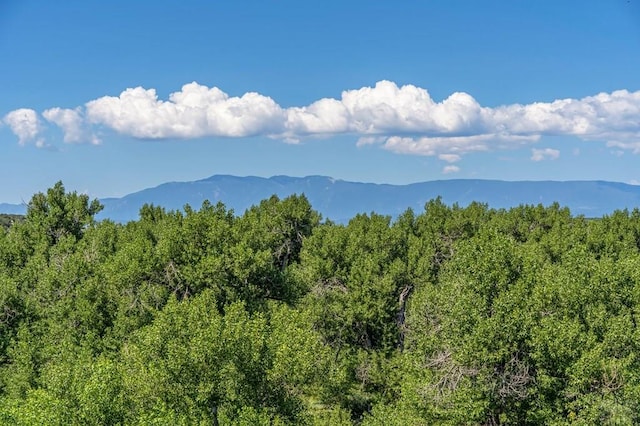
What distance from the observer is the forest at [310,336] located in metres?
26.1

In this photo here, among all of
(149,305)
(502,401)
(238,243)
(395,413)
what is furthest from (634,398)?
(149,305)

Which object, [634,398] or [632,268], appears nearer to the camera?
[634,398]

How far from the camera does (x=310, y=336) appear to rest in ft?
103

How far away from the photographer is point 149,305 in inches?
1522

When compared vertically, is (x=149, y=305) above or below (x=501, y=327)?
below

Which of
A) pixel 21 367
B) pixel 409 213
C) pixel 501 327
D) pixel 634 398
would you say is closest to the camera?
pixel 634 398

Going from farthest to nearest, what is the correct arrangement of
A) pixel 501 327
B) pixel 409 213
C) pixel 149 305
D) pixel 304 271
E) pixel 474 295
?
1. pixel 409 213
2. pixel 304 271
3. pixel 149 305
4. pixel 474 295
5. pixel 501 327

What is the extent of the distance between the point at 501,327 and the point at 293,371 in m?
10.9

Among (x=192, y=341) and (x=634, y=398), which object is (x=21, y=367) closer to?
(x=192, y=341)

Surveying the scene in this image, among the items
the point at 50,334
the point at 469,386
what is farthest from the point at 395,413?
the point at 50,334

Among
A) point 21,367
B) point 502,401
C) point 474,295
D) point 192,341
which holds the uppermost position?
point 474,295

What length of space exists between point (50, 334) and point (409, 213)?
48.6 metres

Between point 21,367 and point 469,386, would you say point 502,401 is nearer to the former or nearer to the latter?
point 469,386

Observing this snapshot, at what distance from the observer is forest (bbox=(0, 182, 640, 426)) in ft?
85.8
